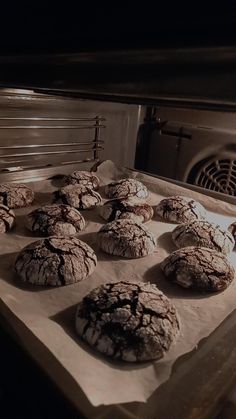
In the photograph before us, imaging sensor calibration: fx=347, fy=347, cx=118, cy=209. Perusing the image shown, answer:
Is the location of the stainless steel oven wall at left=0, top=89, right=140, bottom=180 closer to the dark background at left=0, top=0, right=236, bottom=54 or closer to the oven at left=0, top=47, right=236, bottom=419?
the oven at left=0, top=47, right=236, bottom=419

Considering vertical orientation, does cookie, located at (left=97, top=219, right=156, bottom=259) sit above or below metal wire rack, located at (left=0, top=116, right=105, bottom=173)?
below

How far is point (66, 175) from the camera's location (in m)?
1.94

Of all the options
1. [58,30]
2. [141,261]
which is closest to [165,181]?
[141,261]

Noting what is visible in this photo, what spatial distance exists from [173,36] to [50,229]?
1106 millimetres

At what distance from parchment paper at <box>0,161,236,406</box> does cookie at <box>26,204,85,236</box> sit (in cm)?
4

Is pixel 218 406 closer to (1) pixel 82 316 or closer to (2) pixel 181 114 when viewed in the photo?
(1) pixel 82 316

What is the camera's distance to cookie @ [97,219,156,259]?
1248mm

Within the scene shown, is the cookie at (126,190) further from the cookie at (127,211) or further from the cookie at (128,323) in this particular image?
the cookie at (128,323)

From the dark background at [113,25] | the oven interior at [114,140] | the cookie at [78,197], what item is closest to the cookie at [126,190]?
the cookie at [78,197]

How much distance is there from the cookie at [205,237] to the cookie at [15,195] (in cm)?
70

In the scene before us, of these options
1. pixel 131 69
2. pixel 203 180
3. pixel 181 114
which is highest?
A: pixel 131 69

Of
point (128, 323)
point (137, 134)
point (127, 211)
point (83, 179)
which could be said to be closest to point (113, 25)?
point (128, 323)

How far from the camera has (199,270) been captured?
1087 millimetres

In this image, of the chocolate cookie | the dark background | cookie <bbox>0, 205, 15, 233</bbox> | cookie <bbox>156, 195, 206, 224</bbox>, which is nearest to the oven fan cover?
cookie <bbox>156, 195, 206, 224</bbox>
